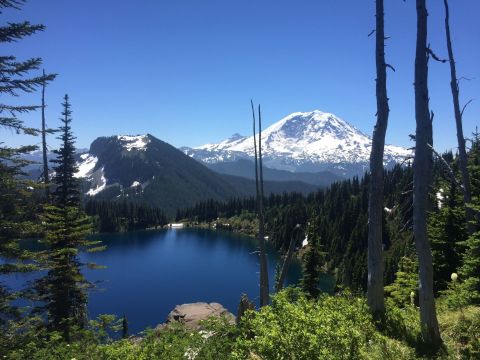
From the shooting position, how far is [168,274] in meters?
77.3

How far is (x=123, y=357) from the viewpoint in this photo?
7.92m

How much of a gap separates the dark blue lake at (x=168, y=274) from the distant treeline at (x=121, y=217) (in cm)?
2035

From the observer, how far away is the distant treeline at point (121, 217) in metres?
155

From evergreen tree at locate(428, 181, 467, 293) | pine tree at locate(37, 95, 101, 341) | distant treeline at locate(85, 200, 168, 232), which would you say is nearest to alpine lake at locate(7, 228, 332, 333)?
pine tree at locate(37, 95, 101, 341)

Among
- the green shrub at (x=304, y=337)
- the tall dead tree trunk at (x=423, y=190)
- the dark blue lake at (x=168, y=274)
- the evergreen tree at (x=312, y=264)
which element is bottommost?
the dark blue lake at (x=168, y=274)

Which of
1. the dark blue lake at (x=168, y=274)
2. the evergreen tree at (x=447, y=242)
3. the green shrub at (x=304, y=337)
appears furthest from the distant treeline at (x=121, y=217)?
the green shrub at (x=304, y=337)

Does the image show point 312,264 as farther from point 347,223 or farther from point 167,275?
point 347,223

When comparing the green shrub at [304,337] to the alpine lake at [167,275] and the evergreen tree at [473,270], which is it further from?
the alpine lake at [167,275]

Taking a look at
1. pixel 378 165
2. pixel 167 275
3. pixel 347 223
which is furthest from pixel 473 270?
pixel 347 223

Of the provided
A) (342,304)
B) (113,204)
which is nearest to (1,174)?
(342,304)

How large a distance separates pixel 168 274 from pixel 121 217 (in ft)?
312

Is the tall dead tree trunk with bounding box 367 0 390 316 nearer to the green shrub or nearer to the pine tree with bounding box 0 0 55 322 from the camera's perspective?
the green shrub

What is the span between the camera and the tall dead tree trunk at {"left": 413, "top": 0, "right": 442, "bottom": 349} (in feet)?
27.6

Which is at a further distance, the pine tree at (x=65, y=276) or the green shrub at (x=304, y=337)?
the pine tree at (x=65, y=276)
